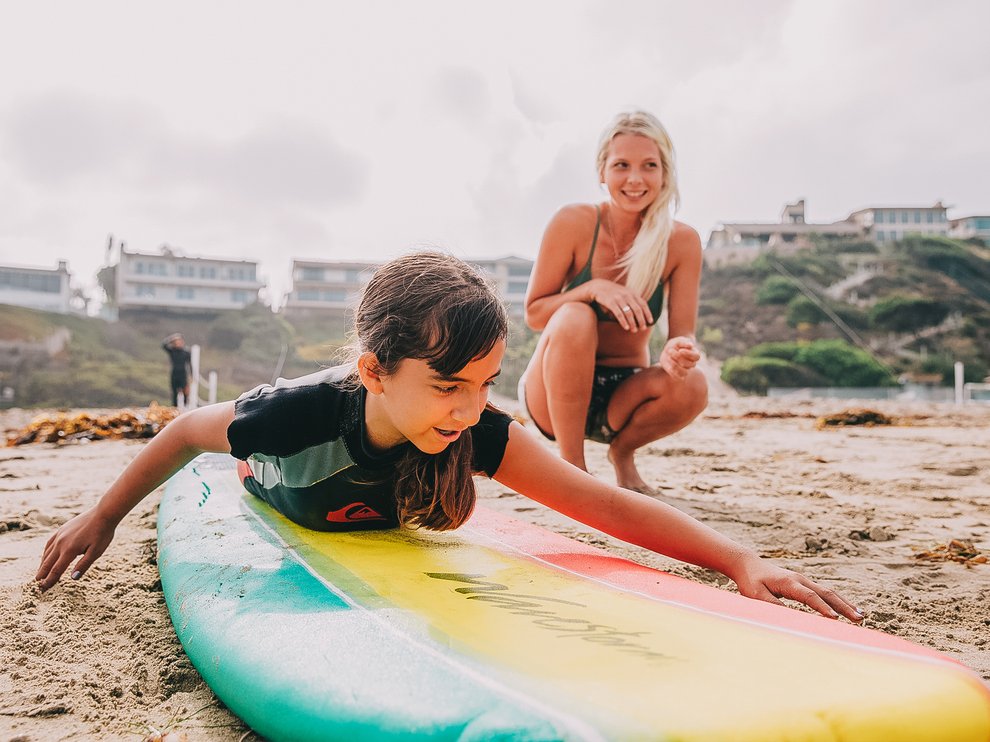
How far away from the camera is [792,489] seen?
12.3 feet

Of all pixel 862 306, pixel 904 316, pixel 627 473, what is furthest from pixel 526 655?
pixel 862 306

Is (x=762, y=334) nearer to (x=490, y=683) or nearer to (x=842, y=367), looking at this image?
(x=842, y=367)

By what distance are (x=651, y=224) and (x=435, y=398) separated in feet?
6.56

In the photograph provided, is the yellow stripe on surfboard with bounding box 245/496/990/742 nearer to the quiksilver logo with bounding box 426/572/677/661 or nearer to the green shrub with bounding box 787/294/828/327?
the quiksilver logo with bounding box 426/572/677/661

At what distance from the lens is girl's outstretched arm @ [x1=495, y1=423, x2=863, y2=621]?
1.64m

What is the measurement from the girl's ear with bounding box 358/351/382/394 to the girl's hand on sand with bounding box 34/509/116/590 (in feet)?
2.85

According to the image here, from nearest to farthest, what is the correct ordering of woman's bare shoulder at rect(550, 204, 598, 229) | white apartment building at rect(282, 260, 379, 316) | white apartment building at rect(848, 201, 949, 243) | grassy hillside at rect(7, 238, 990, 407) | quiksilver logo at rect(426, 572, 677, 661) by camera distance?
quiksilver logo at rect(426, 572, 677, 661), woman's bare shoulder at rect(550, 204, 598, 229), grassy hillside at rect(7, 238, 990, 407), white apartment building at rect(282, 260, 379, 316), white apartment building at rect(848, 201, 949, 243)

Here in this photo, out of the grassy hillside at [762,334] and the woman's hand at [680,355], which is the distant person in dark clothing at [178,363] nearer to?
the woman's hand at [680,355]

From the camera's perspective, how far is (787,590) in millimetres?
1627

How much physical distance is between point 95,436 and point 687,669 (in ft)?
22.1

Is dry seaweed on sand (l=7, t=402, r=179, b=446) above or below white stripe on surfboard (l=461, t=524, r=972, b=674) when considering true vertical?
below

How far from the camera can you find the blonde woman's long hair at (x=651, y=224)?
3.25 m

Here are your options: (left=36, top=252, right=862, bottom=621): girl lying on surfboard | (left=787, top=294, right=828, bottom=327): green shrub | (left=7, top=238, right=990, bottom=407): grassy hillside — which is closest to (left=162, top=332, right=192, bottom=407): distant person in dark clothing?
(left=36, top=252, right=862, bottom=621): girl lying on surfboard

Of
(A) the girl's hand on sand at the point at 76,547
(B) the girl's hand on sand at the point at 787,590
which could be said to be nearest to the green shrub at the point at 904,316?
(B) the girl's hand on sand at the point at 787,590
